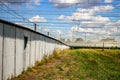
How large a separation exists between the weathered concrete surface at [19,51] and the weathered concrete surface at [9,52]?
71 cm

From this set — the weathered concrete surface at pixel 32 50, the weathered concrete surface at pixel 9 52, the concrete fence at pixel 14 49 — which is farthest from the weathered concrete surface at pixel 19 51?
the weathered concrete surface at pixel 32 50

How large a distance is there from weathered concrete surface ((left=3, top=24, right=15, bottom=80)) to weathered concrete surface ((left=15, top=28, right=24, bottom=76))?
0.71m

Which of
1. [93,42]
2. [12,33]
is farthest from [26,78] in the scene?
[93,42]

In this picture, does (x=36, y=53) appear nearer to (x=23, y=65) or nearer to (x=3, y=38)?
(x=23, y=65)

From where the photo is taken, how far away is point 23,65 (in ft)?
45.1

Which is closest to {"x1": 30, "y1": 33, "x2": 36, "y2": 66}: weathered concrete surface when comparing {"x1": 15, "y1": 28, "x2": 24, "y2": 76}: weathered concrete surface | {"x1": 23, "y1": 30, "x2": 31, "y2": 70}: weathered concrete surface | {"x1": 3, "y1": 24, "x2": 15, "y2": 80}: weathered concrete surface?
{"x1": 23, "y1": 30, "x2": 31, "y2": 70}: weathered concrete surface

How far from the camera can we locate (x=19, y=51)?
42.9 ft

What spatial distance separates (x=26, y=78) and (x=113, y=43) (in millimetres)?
64863

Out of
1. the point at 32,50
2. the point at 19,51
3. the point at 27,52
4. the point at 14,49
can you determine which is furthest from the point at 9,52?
the point at 32,50

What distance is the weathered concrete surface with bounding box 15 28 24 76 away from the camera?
41.2ft

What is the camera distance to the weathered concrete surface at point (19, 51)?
1256 cm

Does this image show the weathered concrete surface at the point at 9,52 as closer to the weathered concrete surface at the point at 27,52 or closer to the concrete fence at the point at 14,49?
the concrete fence at the point at 14,49

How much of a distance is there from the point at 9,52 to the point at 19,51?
1.80 m

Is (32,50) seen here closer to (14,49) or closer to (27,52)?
(27,52)
